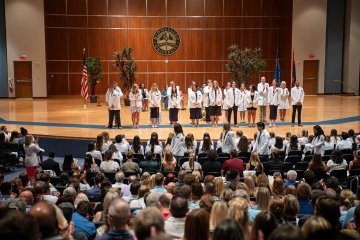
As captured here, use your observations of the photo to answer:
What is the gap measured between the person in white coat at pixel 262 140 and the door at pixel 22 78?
19.9 metres

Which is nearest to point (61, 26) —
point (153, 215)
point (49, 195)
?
A: point (49, 195)

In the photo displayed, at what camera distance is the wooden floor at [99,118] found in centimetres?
1747

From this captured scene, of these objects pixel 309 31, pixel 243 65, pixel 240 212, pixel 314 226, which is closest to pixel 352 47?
pixel 309 31

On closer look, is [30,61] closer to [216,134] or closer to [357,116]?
[216,134]

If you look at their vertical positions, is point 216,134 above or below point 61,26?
below

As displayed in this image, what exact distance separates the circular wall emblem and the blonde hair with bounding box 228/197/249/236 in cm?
2678

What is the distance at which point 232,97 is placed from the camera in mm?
18812

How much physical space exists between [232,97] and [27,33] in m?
15.3

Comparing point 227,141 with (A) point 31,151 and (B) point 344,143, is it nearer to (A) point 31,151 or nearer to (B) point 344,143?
(B) point 344,143

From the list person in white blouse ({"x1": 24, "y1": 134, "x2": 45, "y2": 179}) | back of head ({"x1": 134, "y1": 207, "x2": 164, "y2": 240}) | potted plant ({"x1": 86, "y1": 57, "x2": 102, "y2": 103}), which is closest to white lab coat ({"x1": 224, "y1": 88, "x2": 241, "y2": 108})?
person in white blouse ({"x1": 24, "y1": 134, "x2": 45, "y2": 179})

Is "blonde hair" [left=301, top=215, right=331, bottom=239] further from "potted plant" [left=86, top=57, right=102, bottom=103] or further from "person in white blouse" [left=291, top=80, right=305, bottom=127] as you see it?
"potted plant" [left=86, top=57, right=102, bottom=103]

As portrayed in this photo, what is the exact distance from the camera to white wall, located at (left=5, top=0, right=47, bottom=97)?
28.7 m

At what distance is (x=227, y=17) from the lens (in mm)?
31375

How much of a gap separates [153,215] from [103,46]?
28.1 m
